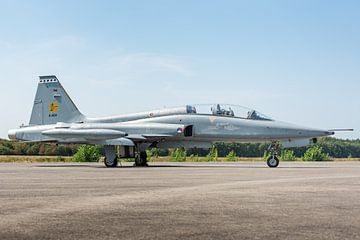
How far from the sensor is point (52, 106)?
28844 millimetres

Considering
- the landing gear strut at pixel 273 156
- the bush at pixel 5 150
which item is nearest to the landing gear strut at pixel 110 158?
the landing gear strut at pixel 273 156

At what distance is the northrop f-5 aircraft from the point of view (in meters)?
23.8

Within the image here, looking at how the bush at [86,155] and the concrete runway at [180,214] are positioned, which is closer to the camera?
the concrete runway at [180,214]

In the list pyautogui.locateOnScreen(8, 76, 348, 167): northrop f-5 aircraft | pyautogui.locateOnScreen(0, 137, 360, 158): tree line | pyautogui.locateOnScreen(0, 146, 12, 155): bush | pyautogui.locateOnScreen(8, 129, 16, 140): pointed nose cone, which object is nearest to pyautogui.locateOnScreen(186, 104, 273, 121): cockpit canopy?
pyautogui.locateOnScreen(8, 76, 348, 167): northrop f-5 aircraft

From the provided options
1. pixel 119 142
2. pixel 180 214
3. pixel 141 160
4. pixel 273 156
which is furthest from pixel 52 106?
pixel 180 214

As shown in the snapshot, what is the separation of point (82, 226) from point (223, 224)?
1.56 meters

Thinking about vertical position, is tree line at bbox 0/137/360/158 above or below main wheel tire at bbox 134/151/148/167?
above

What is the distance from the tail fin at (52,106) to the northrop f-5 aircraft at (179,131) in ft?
4.43

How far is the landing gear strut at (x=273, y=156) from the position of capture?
23623 mm

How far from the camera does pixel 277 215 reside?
6348 mm

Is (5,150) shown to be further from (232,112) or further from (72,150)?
(232,112)

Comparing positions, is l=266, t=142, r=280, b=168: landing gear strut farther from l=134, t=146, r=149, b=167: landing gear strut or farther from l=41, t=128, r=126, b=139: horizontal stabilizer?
l=41, t=128, r=126, b=139: horizontal stabilizer

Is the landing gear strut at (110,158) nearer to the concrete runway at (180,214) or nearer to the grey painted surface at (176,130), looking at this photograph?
the grey painted surface at (176,130)

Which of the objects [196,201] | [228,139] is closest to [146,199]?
[196,201]
